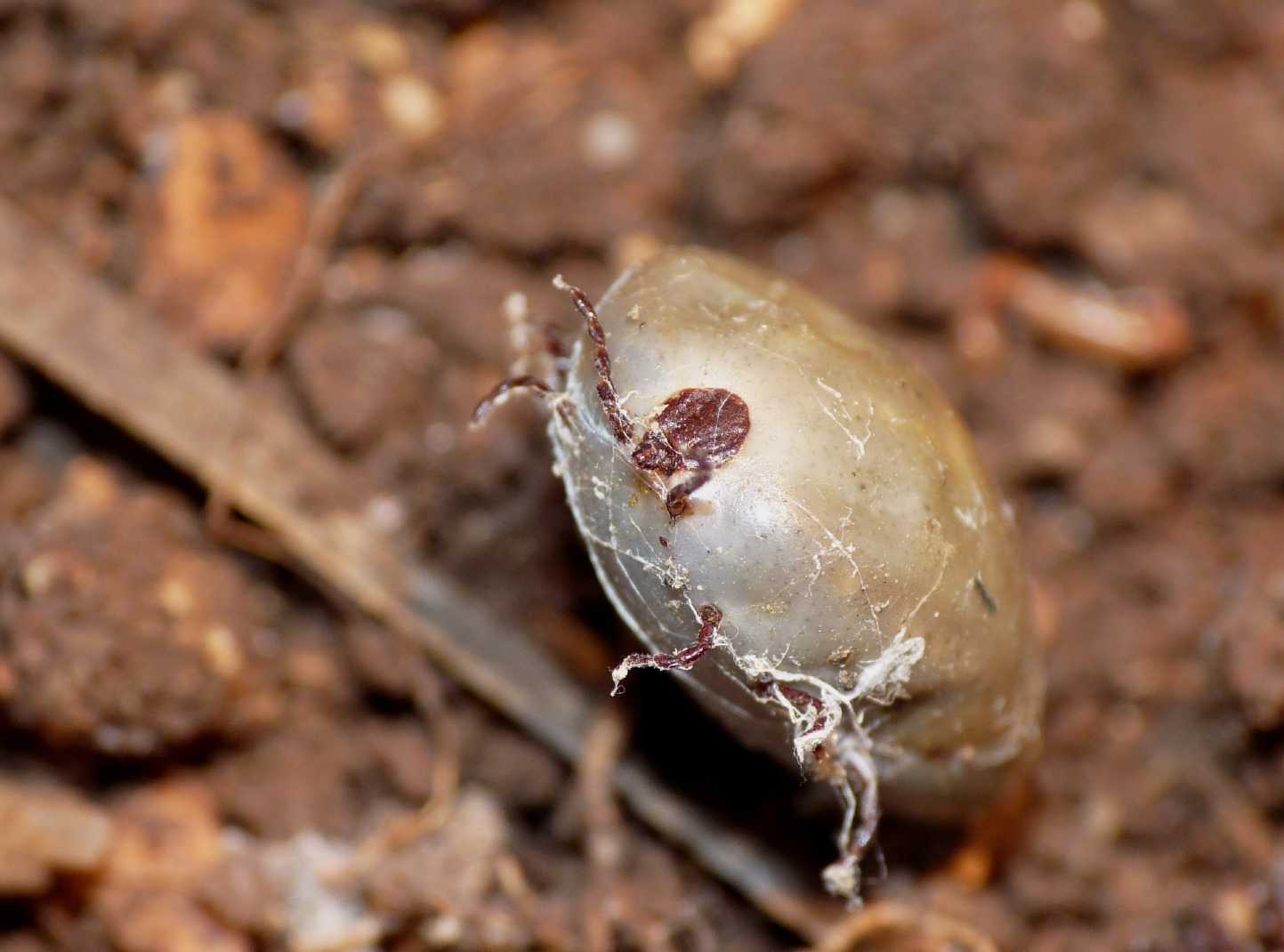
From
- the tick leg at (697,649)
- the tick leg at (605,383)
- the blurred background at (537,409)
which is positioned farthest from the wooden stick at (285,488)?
the tick leg at (605,383)

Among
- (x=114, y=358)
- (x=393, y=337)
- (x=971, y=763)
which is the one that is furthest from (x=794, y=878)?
(x=114, y=358)

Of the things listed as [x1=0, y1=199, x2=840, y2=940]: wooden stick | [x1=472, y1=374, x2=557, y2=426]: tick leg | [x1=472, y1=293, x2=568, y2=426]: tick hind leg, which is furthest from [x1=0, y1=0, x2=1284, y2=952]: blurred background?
[x1=472, y1=374, x2=557, y2=426]: tick leg

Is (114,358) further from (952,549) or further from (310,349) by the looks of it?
(952,549)

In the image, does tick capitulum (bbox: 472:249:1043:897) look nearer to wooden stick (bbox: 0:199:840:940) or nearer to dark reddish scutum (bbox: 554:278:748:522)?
dark reddish scutum (bbox: 554:278:748:522)

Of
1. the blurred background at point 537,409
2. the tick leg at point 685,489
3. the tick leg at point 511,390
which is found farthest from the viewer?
the blurred background at point 537,409

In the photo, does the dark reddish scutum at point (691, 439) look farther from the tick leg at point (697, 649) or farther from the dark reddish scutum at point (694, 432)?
the tick leg at point (697, 649)

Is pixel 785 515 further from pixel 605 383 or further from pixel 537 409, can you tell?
pixel 537 409

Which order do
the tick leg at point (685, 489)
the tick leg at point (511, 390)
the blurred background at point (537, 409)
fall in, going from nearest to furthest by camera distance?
the tick leg at point (685, 489)
the tick leg at point (511, 390)
the blurred background at point (537, 409)
